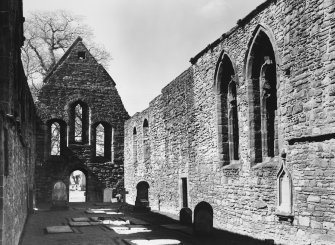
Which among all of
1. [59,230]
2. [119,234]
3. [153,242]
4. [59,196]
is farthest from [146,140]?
[153,242]

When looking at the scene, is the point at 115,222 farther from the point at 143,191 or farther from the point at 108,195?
the point at 108,195

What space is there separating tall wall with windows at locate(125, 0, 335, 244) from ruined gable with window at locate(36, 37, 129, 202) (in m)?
8.13

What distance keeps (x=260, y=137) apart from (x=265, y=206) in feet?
5.54

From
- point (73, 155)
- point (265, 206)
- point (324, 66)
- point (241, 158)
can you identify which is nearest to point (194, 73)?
point (241, 158)

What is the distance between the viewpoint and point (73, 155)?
80.3 ft

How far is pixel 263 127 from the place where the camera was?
1085cm

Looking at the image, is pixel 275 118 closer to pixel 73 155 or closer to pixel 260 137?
pixel 260 137

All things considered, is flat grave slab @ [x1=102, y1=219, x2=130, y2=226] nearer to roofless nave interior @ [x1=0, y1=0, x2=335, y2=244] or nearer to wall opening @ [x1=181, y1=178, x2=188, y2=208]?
roofless nave interior @ [x1=0, y1=0, x2=335, y2=244]

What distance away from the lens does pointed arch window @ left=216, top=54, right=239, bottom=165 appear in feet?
41.2

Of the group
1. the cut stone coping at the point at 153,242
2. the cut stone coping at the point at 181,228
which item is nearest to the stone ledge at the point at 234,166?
the cut stone coping at the point at 181,228

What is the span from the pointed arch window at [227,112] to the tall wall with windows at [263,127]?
3 cm

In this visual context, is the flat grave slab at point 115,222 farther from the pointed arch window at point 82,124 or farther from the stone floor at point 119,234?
the pointed arch window at point 82,124

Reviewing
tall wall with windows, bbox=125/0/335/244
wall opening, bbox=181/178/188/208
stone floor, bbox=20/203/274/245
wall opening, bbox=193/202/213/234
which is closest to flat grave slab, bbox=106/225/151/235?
stone floor, bbox=20/203/274/245

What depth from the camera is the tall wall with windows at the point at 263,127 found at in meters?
8.00
